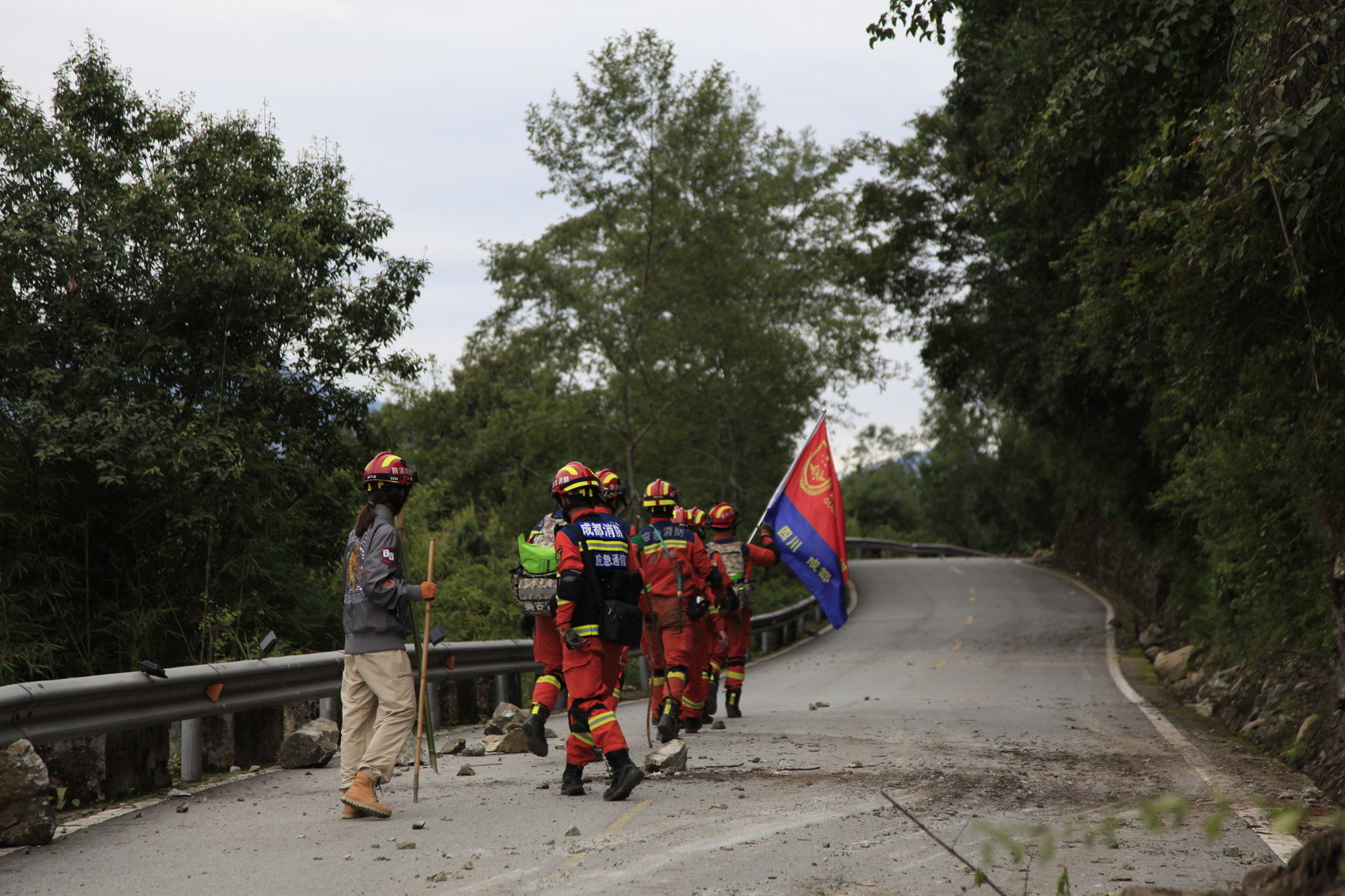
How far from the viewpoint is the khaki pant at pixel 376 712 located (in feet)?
23.5

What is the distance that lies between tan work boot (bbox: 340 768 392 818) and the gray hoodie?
0.76 metres

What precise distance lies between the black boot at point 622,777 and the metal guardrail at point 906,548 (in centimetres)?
4365

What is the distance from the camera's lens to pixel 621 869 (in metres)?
5.62

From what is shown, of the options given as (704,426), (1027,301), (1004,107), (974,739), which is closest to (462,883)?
(974,739)

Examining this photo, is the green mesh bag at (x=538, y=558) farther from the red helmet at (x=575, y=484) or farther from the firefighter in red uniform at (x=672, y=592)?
the firefighter in red uniform at (x=672, y=592)

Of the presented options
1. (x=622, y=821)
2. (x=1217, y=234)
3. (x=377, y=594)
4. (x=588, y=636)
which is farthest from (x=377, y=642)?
(x=1217, y=234)

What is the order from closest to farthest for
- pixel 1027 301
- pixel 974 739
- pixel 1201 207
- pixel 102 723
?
1. pixel 102 723
2. pixel 1201 207
3. pixel 974 739
4. pixel 1027 301

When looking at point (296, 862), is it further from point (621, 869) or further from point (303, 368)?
point (303, 368)

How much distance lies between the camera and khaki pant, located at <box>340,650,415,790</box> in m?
7.15

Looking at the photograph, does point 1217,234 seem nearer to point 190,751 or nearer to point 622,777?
point 622,777

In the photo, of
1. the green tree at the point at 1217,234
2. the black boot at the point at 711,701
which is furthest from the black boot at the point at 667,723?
the green tree at the point at 1217,234

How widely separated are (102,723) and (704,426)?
3155 centimetres

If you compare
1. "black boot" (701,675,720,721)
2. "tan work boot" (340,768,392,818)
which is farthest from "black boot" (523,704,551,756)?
"black boot" (701,675,720,721)

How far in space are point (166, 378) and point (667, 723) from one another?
31.6 feet
